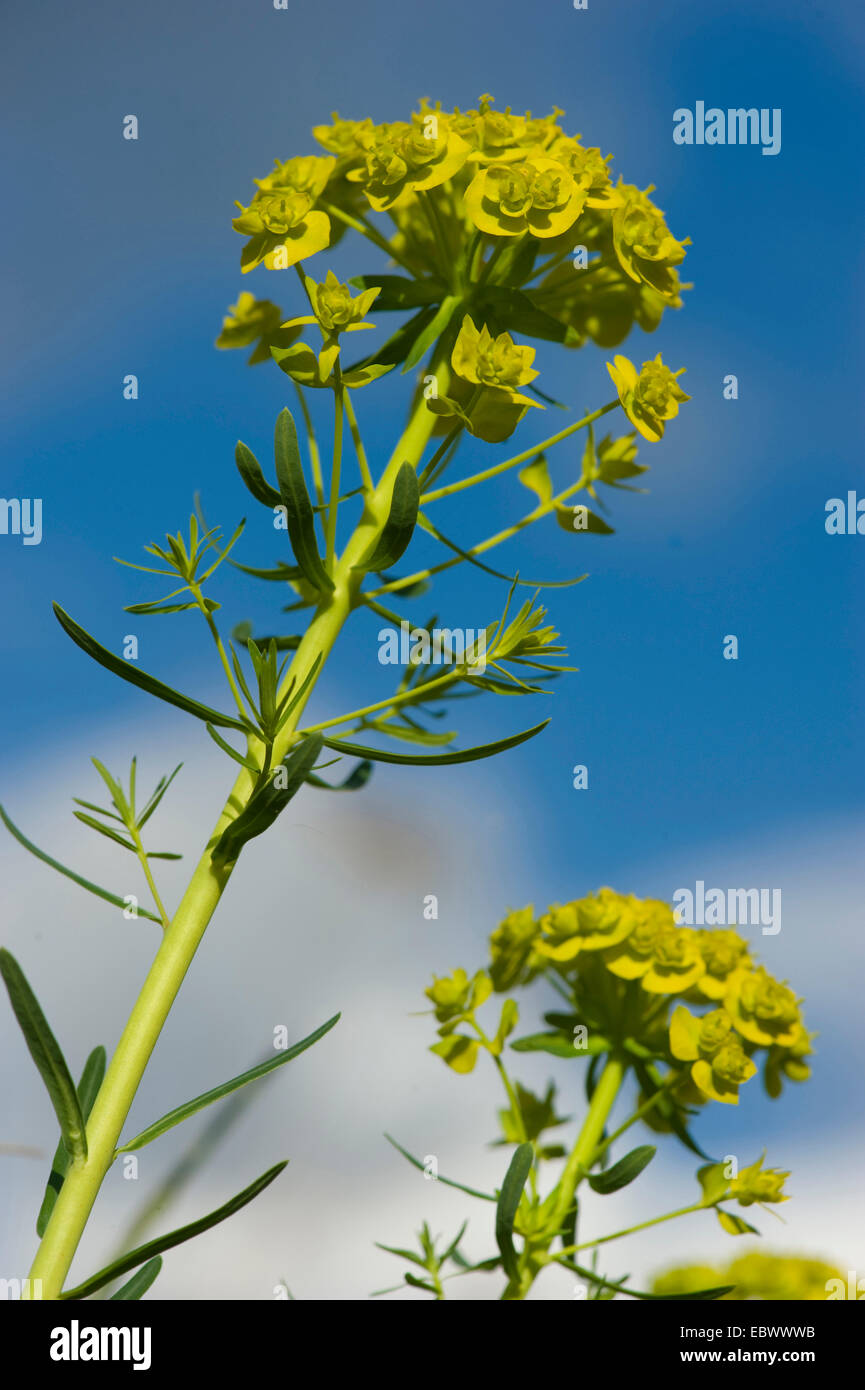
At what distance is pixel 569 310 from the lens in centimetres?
116

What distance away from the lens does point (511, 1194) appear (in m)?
1.08

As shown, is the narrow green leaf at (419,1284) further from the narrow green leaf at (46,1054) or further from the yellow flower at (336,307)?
the yellow flower at (336,307)

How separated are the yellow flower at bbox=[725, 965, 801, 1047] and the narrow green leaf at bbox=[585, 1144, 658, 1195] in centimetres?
20

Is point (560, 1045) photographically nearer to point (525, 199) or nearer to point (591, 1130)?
point (591, 1130)

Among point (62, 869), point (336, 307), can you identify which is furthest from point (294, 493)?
point (62, 869)

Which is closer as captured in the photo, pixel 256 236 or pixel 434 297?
pixel 256 236

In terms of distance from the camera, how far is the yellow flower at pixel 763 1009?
1255 millimetres

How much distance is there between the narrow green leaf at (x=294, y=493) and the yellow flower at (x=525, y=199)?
10.8 inches

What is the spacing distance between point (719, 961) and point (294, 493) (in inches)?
32.0

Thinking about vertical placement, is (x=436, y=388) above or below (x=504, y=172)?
below
